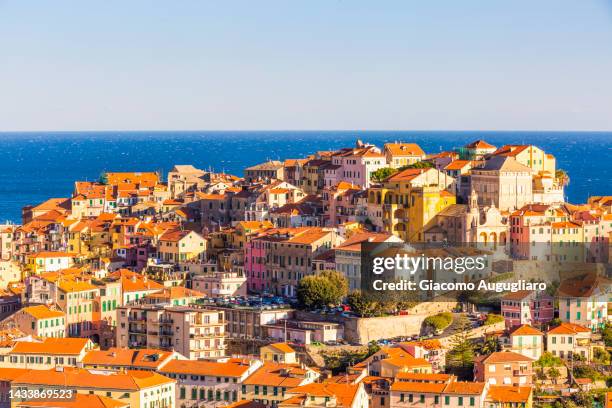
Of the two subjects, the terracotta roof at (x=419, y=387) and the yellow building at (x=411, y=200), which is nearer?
the terracotta roof at (x=419, y=387)

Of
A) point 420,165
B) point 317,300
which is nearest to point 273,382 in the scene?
point 317,300

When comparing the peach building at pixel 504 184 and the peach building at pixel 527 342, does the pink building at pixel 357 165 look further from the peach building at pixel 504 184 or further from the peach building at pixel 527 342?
the peach building at pixel 527 342

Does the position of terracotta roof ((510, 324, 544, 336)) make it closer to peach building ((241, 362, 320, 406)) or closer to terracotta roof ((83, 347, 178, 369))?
peach building ((241, 362, 320, 406))

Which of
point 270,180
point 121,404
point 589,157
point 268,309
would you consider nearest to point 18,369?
point 121,404

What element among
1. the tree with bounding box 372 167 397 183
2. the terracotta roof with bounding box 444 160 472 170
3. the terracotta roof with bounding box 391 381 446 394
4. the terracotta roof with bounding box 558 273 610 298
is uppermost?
the terracotta roof with bounding box 444 160 472 170

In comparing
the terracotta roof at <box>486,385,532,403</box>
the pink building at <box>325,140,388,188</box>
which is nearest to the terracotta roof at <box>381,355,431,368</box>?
the terracotta roof at <box>486,385,532,403</box>

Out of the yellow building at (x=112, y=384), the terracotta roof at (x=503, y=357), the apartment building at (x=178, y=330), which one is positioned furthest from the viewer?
the apartment building at (x=178, y=330)

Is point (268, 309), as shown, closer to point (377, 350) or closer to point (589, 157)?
point (377, 350)

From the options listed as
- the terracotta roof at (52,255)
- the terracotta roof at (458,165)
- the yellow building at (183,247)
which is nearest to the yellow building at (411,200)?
the terracotta roof at (458,165)
